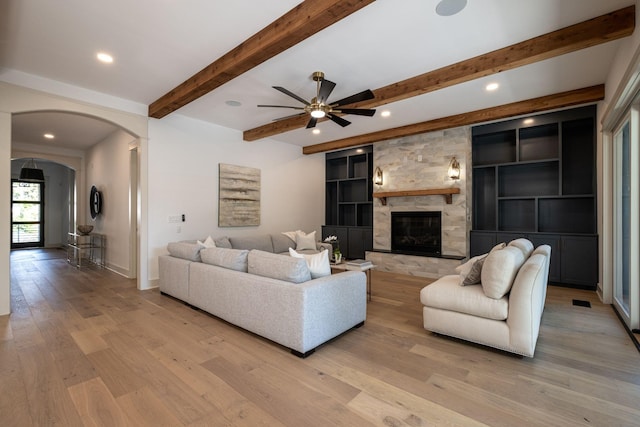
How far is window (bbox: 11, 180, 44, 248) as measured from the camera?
999 centimetres

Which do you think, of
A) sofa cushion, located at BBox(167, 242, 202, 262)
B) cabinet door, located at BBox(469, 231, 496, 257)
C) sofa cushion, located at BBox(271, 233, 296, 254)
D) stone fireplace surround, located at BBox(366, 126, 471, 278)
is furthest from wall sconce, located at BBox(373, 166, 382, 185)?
sofa cushion, located at BBox(167, 242, 202, 262)

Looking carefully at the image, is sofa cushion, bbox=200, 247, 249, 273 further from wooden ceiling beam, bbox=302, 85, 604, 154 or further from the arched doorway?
wooden ceiling beam, bbox=302, 85, 604, 154

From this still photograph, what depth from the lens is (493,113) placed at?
486 centimetres

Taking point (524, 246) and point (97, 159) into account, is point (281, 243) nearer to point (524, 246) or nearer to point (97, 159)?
point (524, 246)

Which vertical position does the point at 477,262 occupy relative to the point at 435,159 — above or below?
below

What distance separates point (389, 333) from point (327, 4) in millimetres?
2969

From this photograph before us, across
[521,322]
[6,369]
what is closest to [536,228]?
[521,322]

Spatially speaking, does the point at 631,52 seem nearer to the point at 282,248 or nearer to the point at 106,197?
the point at 282,248

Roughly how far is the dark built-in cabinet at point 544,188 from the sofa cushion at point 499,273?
3.05 meters

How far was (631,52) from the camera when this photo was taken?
2.71m

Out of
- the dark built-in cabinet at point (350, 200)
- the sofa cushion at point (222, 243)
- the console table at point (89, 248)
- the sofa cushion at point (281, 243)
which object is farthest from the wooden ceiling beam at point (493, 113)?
the console table at point (89, 248)

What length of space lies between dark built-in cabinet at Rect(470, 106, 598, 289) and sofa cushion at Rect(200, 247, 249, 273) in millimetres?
4400

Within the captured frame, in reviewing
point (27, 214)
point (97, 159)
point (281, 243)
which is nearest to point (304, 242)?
point (281, 243)

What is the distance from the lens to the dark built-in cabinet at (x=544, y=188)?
482 centimetres
